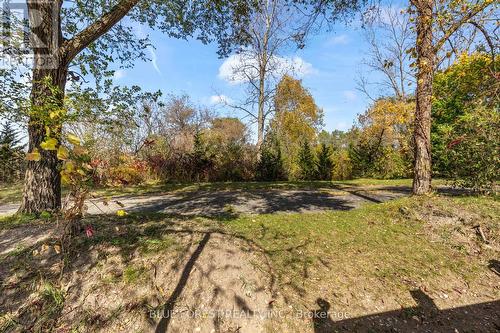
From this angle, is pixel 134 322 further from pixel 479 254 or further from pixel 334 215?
pixel 479 254

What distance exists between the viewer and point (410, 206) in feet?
16.6

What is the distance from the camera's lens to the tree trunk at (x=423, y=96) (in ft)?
16.6

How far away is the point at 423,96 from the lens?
5305 mm

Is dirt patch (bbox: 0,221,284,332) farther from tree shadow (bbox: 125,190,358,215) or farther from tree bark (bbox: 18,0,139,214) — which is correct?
tree shadow (bbox: 125,190,358,215)

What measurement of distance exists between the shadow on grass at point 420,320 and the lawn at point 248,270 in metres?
0.02

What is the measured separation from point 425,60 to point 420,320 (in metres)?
4.74

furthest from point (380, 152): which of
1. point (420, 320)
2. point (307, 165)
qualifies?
point (420, 320)

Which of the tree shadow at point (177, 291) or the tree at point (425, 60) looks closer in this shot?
the tree shadow at point (177, 291)

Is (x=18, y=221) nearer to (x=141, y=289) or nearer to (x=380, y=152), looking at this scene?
(x=141, y=289)

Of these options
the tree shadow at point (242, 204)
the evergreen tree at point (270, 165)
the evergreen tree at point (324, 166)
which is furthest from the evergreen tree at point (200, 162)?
the evergreen tree at point (324, 166)

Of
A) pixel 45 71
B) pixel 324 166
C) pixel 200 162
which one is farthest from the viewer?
pixel 324 166

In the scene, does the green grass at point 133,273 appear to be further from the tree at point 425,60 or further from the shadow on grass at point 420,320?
the tree at point 425,60

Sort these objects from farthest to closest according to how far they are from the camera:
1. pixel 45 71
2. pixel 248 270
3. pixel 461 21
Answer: pixel 461 21 → pixel 45 71 → pixel 248 270

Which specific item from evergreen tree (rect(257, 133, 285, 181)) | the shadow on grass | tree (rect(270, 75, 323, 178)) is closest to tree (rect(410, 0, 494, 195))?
the shadow on grass
